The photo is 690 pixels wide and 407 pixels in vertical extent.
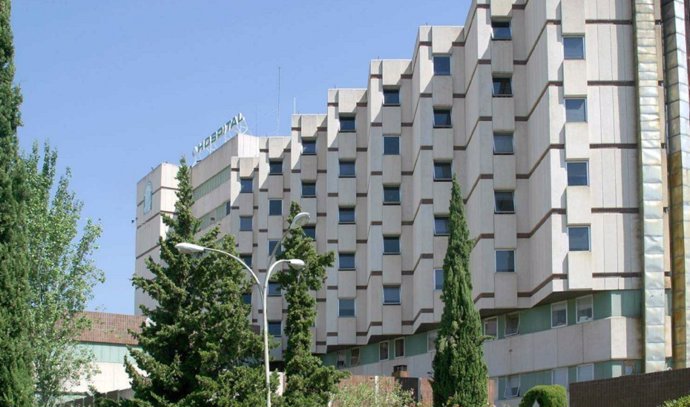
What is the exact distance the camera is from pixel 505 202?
60.7 m

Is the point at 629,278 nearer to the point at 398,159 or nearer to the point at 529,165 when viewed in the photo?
the point at 529,165

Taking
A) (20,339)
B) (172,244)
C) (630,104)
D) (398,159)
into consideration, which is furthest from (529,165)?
(20,339)

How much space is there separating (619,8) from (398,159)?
2041 cm

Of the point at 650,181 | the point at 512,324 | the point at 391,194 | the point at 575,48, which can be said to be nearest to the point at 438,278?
the point at 512,324

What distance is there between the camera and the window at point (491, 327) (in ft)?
204

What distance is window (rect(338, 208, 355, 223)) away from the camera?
8056 cm

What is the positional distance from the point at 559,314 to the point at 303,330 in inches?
537

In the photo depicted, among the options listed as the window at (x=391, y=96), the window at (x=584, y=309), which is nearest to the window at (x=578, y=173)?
the window at (x=584, y=309)

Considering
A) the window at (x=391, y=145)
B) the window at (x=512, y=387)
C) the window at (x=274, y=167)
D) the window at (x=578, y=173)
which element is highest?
the window at (x=274, y=167)

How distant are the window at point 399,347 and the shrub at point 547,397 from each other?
85.6 feet

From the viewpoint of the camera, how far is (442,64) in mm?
A: 68312

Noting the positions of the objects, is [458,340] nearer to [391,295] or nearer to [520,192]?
[520,192]

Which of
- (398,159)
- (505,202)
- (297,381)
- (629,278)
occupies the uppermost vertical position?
(398,159)

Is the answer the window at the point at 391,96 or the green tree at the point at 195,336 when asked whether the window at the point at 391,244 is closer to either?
the window at the point at 391,96
